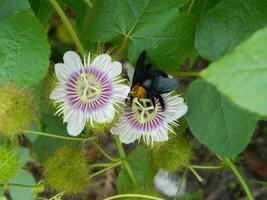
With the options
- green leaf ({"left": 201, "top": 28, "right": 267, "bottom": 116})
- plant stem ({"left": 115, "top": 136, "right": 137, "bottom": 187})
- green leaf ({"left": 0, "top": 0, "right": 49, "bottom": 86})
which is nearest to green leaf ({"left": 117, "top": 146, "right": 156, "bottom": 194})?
plant stem ({"left": 115, "top": 136, "right": 137, "bottom": 187})

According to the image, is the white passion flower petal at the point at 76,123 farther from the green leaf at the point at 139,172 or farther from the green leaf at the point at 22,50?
the green leaf at the point at 139,172

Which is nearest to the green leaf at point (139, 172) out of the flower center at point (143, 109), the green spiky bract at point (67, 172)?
the green spiky bract at point (67, 172)

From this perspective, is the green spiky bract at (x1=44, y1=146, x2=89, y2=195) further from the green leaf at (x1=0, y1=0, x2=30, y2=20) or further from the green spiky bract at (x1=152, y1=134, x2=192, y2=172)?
the green leaf at (x1=0, y1=0, x2=30, y2=20)

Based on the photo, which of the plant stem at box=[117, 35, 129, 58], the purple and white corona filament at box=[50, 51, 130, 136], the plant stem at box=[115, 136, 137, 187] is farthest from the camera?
the plant stem at box=[115, 136, 137, 187]

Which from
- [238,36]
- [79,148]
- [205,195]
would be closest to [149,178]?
[79,148]

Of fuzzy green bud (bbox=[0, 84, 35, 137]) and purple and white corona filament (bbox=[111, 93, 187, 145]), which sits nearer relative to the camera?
fuzzy green bud (bbox=[0, 84, 35, 137])

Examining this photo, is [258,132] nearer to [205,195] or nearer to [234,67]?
[205,195]
